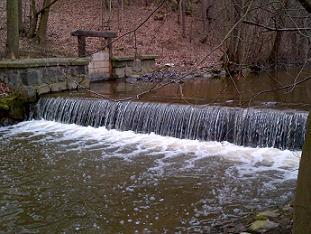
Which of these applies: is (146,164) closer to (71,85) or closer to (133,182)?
(133,182)

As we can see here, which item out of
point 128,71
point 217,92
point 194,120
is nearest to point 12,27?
point 128,71

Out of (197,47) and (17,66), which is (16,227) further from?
(197,47)

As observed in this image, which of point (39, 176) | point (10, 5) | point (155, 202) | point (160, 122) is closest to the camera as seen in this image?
point (155, 202)

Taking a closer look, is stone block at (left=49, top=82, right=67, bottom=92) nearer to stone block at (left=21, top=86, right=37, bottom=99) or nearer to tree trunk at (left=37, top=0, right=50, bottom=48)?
stone block at (left=21, top=86, right=37, bottom=99)

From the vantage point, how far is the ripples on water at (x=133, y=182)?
187 inches

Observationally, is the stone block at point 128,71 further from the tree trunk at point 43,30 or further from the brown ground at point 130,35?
the tree trunk at point 43,30

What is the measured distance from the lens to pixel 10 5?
39.7 ft

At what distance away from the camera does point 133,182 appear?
19.4 feet

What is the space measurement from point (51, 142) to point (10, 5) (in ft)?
18.5

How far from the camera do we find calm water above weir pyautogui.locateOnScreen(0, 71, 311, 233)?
482 cm

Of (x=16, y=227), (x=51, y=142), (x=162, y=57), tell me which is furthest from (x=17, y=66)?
(x=162, y=57)

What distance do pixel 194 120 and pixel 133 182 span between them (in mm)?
2967

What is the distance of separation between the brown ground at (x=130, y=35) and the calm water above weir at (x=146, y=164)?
7064 mm

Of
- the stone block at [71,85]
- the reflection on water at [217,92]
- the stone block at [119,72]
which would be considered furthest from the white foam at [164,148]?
the stone block at [119,72]
